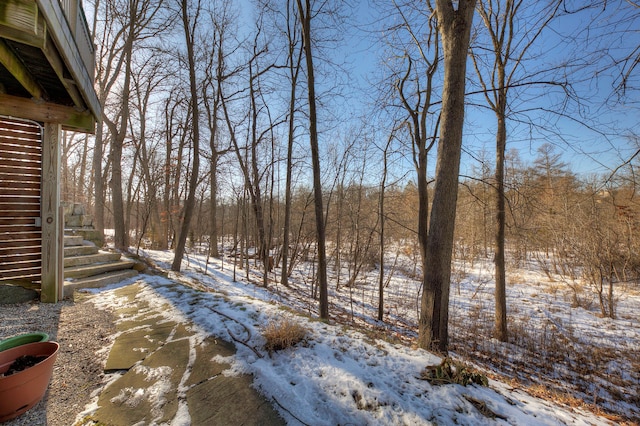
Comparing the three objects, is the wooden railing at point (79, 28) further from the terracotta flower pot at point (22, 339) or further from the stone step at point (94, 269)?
the stone step at point (94, 269)

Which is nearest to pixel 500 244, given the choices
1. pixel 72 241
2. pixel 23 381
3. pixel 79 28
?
pixel 23 381

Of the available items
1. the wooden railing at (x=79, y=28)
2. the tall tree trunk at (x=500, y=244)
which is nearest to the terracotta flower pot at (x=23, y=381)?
the wooden railing at (x=79, y=28)

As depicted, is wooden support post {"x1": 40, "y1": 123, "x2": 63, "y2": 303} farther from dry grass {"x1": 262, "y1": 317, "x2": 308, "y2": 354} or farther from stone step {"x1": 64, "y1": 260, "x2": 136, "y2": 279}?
dry grass {"x1": 262, "y1": 317, "x2": 308, "y2": 354}

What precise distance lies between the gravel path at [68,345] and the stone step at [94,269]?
0.89 metres

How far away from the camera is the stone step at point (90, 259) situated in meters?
5.40

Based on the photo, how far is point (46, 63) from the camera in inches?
121

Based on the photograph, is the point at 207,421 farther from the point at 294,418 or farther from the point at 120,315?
the point at 120,315

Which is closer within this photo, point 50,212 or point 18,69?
point 18,69

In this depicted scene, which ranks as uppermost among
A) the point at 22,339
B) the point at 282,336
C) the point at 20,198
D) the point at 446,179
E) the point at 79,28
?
the point at 79,28

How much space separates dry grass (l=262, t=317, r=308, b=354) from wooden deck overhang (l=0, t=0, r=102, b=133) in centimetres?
336

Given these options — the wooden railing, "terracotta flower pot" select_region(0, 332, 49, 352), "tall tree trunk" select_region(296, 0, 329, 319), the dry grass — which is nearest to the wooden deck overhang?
the wooden railing

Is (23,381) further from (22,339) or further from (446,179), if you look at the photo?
(446,179)

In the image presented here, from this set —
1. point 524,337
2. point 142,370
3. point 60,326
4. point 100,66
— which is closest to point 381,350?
point 142,370

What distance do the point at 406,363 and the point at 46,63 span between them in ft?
17.0
